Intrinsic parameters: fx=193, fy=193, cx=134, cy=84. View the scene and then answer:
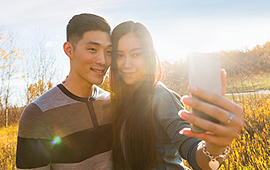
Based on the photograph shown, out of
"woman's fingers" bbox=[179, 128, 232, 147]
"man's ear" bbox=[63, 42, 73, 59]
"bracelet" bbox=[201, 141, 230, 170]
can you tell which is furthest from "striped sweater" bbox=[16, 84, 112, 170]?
"woman's fingers" bbox=[179, 128, 232, 147]

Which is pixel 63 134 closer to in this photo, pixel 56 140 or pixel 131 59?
pixel 56 140

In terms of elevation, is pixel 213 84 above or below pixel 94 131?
above

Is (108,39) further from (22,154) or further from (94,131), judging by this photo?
(22,154)

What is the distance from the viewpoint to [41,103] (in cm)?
180

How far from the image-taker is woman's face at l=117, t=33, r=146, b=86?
81.4 inches

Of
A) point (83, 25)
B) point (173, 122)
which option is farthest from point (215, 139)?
point (83, 25)

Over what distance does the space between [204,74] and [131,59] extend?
128cm

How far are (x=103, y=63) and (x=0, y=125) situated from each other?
11872 millimetres

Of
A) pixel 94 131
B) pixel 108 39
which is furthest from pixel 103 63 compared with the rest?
pixel 94 131

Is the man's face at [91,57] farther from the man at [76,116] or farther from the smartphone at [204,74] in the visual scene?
the smartphone at [204,74]

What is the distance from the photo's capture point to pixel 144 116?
6.10 feet

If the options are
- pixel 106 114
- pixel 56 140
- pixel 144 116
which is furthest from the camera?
pixel 106 114

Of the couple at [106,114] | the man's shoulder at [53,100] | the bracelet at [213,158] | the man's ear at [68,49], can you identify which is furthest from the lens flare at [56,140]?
the bracelet at [213,158]

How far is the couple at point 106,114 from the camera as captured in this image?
65.2 inches
